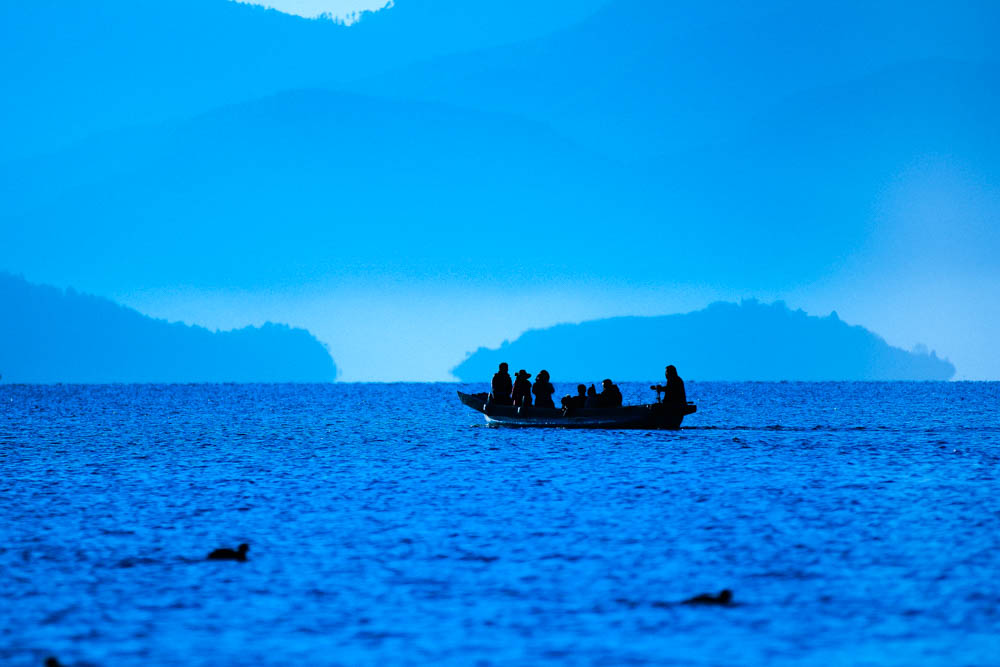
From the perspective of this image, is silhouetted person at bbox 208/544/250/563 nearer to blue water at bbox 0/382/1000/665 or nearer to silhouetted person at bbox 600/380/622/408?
blue water at bbox 0/382/1000/665

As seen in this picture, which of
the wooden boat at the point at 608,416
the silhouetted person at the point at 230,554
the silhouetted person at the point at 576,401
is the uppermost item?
the silhouetted person at the point at 576,401

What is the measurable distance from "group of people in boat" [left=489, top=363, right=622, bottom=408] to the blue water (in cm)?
1113

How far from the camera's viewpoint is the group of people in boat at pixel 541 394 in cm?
4772

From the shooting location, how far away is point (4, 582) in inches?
618

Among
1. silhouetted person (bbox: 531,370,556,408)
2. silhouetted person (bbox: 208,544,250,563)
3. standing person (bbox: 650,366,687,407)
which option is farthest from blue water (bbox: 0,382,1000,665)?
silhouetted person (bbox: 531,370,556,408)

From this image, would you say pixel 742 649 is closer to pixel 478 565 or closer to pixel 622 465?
pixel 478 565

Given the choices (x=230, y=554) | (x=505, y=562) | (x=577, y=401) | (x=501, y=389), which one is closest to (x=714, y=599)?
(x=505, y=562)

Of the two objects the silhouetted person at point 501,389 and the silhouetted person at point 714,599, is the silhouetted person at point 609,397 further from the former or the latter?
the silhouetted person at point 714,599

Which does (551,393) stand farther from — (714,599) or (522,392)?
(714,599)

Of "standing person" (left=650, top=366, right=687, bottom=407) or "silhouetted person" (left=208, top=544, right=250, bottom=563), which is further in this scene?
"standing person" (left=650, top=366, right=687, bottom=407)

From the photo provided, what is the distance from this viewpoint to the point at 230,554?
17.7 metres

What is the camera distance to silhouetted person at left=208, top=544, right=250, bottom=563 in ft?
57.4

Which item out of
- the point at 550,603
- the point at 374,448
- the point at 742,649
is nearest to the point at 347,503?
the point at 550,603

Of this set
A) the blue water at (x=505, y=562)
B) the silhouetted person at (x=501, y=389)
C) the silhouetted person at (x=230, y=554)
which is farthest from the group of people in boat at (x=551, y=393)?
the silhouetted person at (x=230, y=554)
